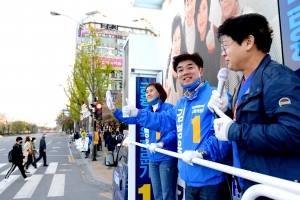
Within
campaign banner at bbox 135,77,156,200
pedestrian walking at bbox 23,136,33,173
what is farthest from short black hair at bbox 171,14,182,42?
pedestrian walking at bbox 23,136,33,173

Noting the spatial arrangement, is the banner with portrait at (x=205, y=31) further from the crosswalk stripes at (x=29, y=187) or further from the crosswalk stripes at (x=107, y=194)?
the crosswalk stripes at (x=29, y=187)

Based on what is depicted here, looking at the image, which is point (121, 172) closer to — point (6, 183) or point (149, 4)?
point (149, 4)

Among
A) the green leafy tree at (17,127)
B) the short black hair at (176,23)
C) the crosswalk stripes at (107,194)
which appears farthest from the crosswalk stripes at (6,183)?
the green leafy tree at (17,127)

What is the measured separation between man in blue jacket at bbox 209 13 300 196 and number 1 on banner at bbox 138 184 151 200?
2.26 m

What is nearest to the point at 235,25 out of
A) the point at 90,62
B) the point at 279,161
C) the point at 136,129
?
the point at 279,161

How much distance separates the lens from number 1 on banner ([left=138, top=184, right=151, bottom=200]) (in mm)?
3391

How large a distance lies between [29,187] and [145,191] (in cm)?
566

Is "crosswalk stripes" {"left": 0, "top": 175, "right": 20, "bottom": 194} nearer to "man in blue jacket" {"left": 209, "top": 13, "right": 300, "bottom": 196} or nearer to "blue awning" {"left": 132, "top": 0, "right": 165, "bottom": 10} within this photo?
"blue awning" {"left": 132, "top": 0, "right": 165, "bottom": 10}

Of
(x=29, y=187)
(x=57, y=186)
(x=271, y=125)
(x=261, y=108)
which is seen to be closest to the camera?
(x=271, y=125)

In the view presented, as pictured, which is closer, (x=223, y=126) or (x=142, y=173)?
(x=223, y=126)

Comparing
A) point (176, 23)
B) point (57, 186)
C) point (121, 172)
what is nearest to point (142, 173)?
point (121, 172)

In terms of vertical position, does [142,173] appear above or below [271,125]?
below

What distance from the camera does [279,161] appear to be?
3.57ft

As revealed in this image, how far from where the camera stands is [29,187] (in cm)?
751
